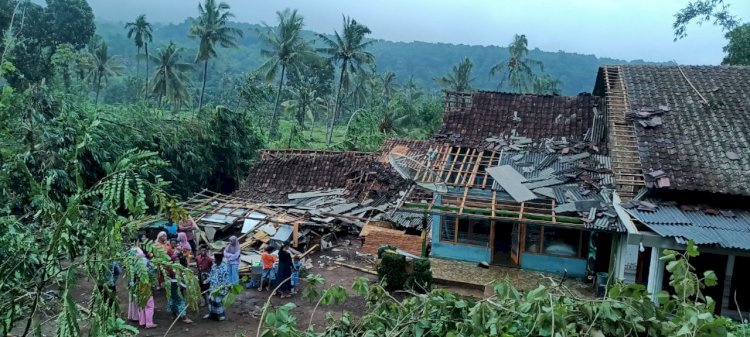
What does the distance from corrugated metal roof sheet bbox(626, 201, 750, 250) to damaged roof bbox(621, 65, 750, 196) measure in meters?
0.46

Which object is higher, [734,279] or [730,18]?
[730,18]

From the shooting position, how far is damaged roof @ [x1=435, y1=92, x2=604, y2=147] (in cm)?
1577

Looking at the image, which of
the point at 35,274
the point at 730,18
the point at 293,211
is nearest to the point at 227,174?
the point at 293,211

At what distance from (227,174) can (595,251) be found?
14843 mm

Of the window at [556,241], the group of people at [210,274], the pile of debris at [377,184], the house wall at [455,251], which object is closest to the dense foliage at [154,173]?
the group of people at [210,274]

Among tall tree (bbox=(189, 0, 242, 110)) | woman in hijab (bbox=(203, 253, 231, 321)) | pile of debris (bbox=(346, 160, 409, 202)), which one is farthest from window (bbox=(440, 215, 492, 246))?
tall tree (bbox=(189, 0, 242, 110))

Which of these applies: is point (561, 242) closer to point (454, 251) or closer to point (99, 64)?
point (454, 251)

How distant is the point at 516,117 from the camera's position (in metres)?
16.6

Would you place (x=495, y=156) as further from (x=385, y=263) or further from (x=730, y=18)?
(x=730, y=18)

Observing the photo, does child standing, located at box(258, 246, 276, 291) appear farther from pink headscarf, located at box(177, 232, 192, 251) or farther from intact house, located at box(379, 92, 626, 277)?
intact house, located at box(379, 92, 626, 277)

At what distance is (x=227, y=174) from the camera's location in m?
22.2

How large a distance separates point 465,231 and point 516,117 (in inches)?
197

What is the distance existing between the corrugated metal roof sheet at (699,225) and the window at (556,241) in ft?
10.9

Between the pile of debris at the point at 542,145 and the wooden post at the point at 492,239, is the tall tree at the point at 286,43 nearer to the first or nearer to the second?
the pile of debris at the point at 542,145
